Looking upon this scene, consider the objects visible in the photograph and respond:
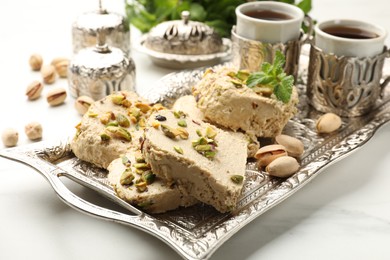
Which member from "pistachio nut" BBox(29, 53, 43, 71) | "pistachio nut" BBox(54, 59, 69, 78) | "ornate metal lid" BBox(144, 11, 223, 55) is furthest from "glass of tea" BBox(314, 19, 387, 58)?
"pistachio nut" BBox(29, 53, 43, 71)

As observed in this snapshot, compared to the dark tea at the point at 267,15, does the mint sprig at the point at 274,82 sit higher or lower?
lower

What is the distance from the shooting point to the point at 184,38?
10.7ft

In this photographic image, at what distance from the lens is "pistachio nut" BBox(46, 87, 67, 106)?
114 inches

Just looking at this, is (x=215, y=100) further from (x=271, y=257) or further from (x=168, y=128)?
(x=271, y=257)

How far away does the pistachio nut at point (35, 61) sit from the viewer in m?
3.26

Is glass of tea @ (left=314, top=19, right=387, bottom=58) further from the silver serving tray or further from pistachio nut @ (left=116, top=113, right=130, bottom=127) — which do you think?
pistachio nut @ (left=116, top=113, right=130, bottom=127)

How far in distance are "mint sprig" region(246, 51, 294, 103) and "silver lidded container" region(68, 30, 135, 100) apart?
71 centimetres

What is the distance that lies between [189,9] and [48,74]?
0.87 metres

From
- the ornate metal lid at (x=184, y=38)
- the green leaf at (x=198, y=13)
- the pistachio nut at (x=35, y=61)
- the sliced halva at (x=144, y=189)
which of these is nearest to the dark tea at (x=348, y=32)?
the ornate metal lid at (x=184, y=38)

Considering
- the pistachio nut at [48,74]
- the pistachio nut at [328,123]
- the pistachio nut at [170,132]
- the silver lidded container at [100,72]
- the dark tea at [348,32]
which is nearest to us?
the pistachio nut at [170,132]

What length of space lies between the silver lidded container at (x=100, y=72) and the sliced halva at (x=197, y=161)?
0.74 meters

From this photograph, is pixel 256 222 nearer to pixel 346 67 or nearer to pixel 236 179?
pixel 236 179

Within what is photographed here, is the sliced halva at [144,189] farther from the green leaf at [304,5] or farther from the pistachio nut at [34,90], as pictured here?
the green leaf at [304,5]

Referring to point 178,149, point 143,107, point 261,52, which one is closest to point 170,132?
point 178,149
